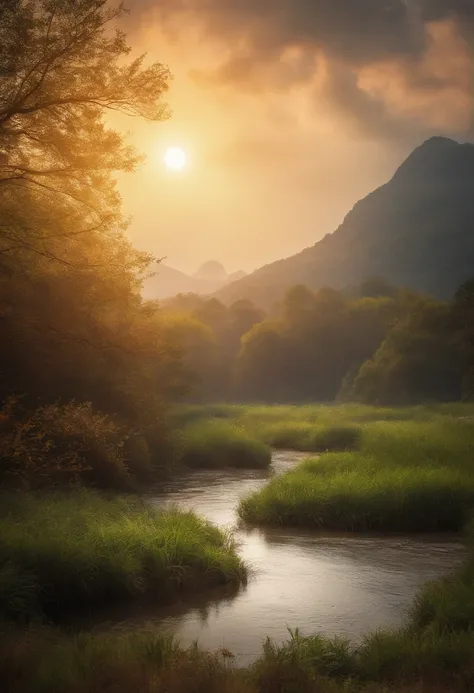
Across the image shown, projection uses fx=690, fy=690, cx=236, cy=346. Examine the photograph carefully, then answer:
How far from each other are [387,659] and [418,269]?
153 metres

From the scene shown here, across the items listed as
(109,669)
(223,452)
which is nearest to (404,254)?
(223,452)

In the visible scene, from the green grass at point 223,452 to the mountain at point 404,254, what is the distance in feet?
359

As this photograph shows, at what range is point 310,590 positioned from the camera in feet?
38.5

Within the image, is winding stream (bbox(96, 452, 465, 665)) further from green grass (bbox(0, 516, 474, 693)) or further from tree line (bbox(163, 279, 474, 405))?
tree line (bbox(163, 279, 474, 405))

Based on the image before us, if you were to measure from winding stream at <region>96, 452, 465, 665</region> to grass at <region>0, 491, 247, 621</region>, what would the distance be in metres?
0.63

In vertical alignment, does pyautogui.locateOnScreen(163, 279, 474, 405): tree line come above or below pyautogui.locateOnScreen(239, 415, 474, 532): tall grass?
above

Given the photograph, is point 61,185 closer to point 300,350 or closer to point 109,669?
point 109,669

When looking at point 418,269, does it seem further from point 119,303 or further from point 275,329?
point 119,303

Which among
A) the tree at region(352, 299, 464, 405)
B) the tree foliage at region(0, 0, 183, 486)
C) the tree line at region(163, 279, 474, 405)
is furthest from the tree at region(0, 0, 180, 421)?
the tree line at region(163, 279, 474, 405)

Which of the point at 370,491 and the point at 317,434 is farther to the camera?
the point at 317,434

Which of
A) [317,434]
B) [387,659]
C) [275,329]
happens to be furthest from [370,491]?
[275,329]

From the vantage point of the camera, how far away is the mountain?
148m

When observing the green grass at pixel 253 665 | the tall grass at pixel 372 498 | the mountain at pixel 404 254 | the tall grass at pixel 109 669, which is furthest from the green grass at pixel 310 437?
the mountain at pixel 404 254

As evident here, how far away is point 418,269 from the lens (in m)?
155
